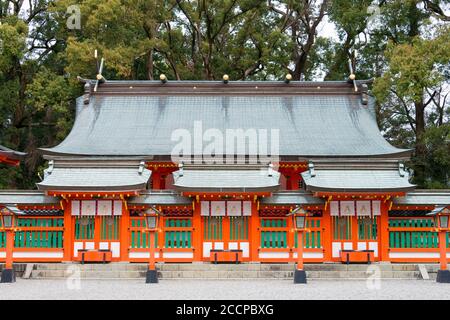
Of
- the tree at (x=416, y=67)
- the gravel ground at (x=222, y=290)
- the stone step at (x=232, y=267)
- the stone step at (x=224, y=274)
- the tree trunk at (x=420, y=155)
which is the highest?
the tree at (x=416, y=67)

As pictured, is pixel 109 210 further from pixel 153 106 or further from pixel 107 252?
pixel 153 106

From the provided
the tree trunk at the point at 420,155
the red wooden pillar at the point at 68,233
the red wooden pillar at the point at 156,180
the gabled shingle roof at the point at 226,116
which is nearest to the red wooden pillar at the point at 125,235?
the red wooden pillar at the point at 68,233

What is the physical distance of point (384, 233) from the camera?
68.4ft

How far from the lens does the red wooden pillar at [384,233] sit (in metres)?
20.8

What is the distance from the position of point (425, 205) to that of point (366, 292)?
6492mm

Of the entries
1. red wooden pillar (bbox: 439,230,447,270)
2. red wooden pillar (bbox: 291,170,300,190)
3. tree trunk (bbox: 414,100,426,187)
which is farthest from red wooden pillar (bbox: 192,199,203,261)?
tree trunk (bbox: 414,100,426,187)

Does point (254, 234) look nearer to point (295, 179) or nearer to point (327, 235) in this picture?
point (327, 235)

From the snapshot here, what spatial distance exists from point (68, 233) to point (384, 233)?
1129 centimetres

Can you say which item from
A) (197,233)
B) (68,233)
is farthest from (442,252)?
(68,233)

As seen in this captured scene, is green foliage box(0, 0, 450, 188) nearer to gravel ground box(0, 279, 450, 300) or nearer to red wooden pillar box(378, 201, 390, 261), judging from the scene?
red wooden pillar box(378, 201, 390, 261)

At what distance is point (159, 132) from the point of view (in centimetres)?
2586

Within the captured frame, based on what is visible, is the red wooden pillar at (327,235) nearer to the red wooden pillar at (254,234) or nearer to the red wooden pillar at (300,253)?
the red wooden pillar at (254,234)

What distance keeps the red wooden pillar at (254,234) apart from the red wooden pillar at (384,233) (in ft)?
14.2

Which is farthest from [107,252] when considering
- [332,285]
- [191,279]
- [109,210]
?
[332,285]
